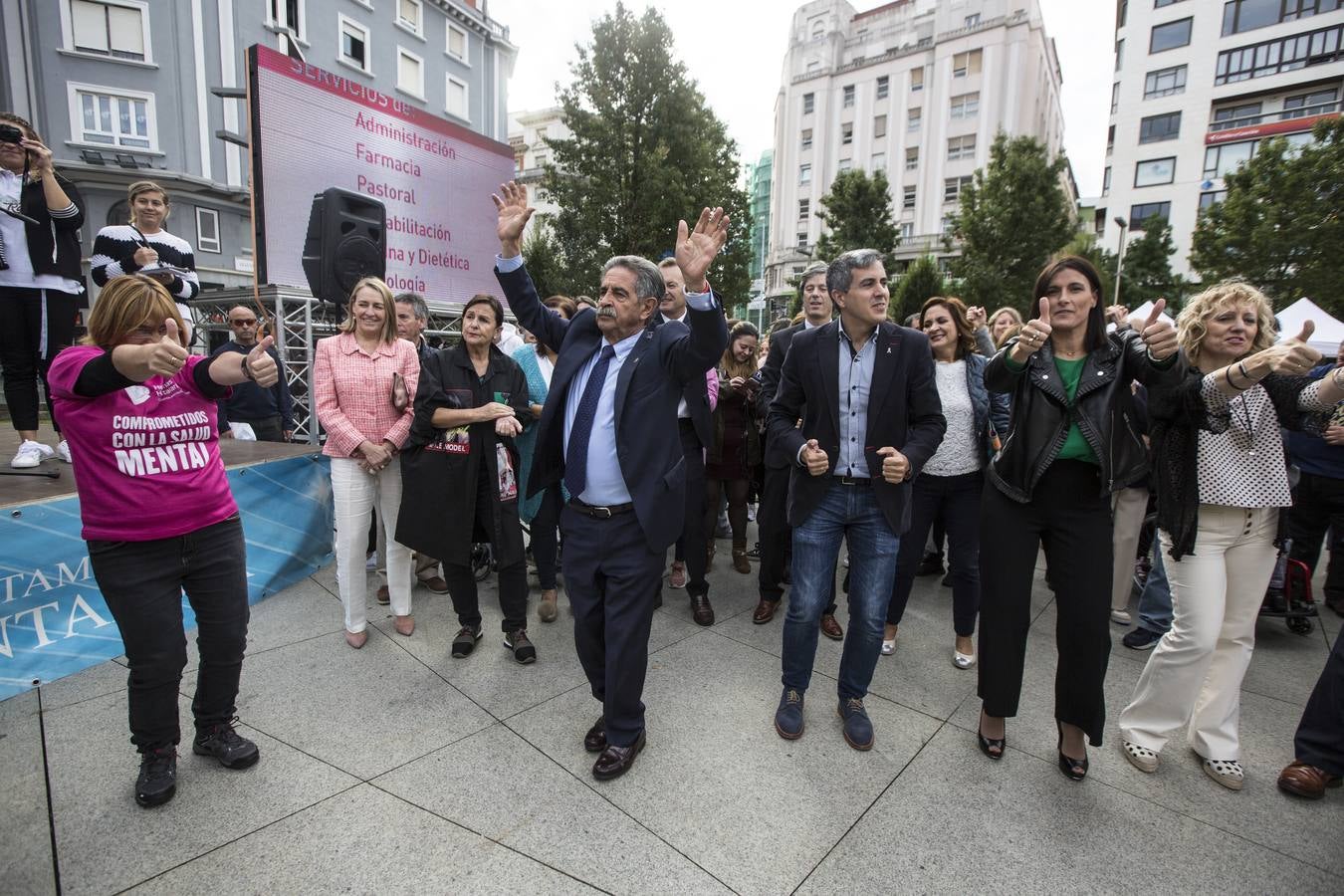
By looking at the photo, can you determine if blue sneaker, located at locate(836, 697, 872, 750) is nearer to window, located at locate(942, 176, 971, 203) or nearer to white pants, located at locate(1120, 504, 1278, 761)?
white pants, located at locate(1120, 504, 1278, 761)

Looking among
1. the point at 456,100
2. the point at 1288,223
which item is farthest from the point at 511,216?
the point at 456,100

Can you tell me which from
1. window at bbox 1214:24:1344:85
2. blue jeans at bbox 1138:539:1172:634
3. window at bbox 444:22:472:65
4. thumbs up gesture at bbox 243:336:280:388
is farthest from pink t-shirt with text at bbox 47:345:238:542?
window at bbox 1214:24:1344:85

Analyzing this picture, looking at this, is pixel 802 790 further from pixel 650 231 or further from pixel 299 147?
pixel 650 231

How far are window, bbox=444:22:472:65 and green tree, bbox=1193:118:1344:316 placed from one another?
97.7 ft

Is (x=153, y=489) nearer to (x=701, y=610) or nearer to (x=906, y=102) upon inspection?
(x=701, y=610)

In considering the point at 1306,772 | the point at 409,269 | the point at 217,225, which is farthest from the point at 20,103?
the point at 1306,772

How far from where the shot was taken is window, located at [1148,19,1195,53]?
36438 millimetres

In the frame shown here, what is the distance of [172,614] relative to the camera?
242cm

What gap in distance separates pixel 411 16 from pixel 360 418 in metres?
31.7

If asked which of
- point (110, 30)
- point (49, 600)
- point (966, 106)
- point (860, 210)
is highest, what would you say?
point (966, 106)

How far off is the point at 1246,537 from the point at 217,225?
2931 cm

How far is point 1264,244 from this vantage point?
1542 centimetres

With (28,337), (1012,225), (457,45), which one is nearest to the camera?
(28,337)

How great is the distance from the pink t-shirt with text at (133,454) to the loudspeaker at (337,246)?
9.55 feet
